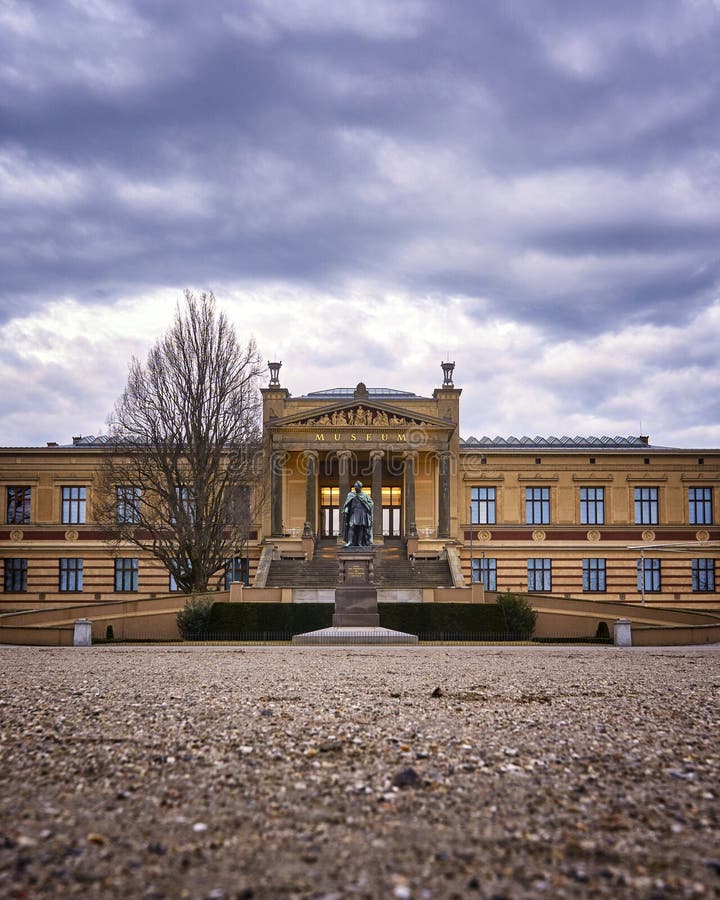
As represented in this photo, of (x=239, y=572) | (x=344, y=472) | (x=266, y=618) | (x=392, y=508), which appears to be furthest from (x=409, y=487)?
(x=266, y=618)

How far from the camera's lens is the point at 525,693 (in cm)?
1232

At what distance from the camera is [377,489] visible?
50875 millimetres

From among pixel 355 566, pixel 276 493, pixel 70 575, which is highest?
pixel 276 493

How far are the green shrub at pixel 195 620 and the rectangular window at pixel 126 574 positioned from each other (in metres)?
22.9

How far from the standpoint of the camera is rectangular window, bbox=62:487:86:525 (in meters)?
54.3

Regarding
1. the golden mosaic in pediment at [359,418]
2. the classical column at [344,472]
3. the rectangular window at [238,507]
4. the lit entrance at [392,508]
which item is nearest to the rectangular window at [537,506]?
the lit entrance at [392,508]

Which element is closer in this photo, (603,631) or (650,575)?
(603,631)

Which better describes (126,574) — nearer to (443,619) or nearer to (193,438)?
(193,438)

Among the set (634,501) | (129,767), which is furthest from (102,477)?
(129,767)

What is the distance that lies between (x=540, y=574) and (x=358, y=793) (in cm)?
5008

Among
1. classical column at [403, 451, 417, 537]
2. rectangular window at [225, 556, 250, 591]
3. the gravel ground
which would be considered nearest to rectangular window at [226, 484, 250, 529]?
rectangular window at [225, 556, 250, 591]

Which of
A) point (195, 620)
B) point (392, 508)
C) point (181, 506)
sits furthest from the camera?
point (392, 508)

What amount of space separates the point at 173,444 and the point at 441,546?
18704 mm

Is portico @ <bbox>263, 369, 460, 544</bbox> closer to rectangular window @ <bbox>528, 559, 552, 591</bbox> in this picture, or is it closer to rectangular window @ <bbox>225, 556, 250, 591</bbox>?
rectangular window @ <bbox>225, 556, 250, 591</bbox>
